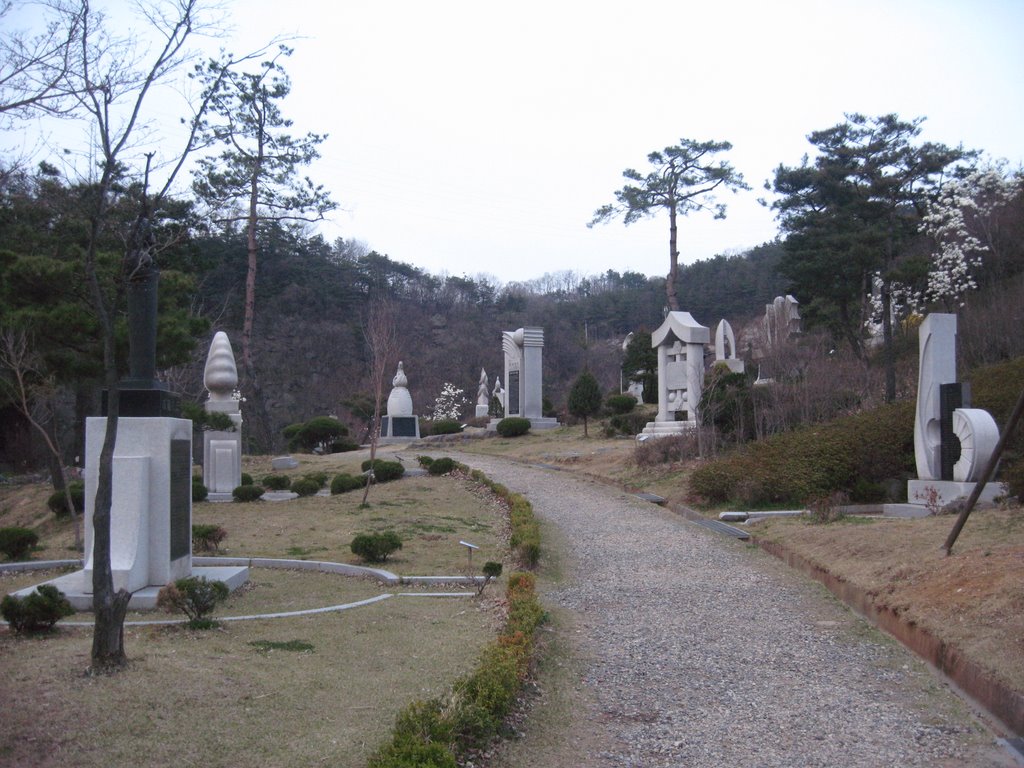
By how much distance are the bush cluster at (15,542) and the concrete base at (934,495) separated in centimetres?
1210

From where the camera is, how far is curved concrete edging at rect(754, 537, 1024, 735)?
541 centimetres

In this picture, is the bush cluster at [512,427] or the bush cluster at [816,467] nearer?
the bush cluster at [816,467]

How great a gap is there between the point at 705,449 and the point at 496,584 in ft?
37.2

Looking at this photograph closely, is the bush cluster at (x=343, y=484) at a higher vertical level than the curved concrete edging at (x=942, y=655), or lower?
higher

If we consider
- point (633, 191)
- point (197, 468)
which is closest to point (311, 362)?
point (633, 191)

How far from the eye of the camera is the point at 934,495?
13102 mm

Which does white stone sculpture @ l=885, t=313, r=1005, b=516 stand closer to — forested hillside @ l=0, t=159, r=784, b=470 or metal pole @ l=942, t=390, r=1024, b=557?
metal pole @ l=942, t=390, r=1024, b=557

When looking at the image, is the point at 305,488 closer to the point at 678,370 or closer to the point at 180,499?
the point at 180,499

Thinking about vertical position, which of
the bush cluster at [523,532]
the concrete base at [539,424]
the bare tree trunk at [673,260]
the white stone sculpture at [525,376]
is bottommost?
the bush cluster at [523,532]

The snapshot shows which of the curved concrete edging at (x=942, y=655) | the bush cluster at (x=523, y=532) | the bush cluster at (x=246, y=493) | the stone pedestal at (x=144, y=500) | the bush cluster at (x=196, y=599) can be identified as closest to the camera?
the curved concrete edging at (x=942, y=655)

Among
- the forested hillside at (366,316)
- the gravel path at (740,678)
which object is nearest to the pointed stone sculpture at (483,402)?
the forested hillside at (366,316)

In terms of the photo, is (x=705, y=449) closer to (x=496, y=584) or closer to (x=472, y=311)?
(x=496, y=584)

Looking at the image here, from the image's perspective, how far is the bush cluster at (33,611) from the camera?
6.47 metres

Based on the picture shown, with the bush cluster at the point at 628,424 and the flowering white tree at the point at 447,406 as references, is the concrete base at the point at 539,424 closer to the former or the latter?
the bush cluster at the point at 628,424
